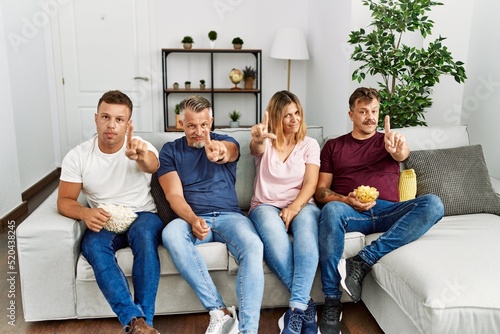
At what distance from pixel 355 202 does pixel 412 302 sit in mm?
610

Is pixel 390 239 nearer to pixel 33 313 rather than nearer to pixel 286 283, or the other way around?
pixel 286 283

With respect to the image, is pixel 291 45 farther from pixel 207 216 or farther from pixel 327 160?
pixel 207 216

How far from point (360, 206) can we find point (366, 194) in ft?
0.22

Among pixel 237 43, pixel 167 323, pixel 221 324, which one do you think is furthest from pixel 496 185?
pixel 237 43

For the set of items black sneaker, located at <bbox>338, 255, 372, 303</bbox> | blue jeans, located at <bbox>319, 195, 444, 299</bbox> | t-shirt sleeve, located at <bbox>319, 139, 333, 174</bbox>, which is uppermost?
t-shirt sleeve, located at <bbox>319, 139, 333, 174</bbox>

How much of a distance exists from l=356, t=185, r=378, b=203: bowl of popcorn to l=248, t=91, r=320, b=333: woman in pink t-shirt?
0.73 feet

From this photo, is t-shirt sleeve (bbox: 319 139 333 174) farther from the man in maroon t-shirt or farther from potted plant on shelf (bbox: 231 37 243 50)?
potted plant on shelf (bbox: 231 37 243 50)

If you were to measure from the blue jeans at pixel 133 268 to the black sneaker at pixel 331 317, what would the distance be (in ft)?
2.48

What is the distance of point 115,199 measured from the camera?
2312mm

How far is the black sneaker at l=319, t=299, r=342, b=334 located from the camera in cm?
217

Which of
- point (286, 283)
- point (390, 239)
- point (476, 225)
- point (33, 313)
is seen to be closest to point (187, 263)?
point (286, 283)

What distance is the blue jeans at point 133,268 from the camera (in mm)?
1992

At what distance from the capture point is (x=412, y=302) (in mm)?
1873

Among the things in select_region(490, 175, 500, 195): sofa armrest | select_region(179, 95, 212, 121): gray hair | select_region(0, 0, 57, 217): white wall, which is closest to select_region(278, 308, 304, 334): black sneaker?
select_region(179, 95, 212, 121): gray hair
